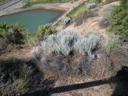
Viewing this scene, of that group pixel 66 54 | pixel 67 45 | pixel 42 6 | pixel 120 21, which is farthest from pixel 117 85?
pixel 42 6

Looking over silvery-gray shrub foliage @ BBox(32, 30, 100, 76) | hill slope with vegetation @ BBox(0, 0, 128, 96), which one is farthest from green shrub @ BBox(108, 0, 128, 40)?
silvery-gray shrub foliage @ BBox(32, 30, 100, 76)

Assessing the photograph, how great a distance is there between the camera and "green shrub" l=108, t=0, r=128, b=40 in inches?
536

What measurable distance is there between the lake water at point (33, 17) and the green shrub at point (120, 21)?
3251 cm

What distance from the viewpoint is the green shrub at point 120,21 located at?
13.6m

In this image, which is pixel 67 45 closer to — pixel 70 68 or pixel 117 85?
pixel 70 68

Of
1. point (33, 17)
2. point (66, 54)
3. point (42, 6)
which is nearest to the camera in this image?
point (66, 54)

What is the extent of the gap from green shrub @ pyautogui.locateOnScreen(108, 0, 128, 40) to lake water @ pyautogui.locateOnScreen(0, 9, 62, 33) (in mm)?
32510

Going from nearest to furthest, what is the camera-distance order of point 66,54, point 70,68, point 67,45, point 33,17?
point 70,68 → point 66,54 → point 67,45 → point 33,17

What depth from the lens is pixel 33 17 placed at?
54.2 metres

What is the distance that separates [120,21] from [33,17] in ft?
136

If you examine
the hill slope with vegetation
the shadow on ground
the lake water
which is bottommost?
the lake water

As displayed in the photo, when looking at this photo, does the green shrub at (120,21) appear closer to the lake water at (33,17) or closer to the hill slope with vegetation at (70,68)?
the hill slope with vegetation at (70,68)

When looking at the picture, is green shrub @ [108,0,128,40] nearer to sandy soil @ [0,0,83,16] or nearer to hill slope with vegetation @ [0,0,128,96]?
hill slope with vegetation @ [0,0,128,96]

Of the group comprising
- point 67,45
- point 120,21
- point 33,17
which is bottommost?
point 33,17
